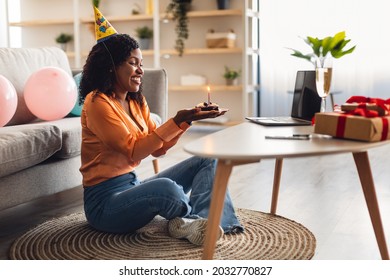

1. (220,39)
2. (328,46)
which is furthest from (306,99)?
Result: (220,39)

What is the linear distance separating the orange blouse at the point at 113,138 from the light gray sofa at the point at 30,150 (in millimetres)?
281

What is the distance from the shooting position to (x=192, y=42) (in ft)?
17.4

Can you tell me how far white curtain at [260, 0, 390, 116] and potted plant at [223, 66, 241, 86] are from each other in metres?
0.27

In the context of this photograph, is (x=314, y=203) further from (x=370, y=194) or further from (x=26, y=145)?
(x=26, y=145)

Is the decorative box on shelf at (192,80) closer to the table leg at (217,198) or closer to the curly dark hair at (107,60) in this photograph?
the curly dark hair at (107,60)

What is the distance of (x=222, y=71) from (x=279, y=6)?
31.8 inches

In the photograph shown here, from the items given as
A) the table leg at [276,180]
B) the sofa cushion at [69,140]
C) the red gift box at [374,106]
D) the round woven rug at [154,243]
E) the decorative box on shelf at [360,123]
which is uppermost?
the red gift box at [374,106]

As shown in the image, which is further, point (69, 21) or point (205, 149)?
point (69, 21)

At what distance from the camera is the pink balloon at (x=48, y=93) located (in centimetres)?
254

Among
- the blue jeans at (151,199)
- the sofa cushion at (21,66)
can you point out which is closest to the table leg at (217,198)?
the blue jeans at (151,199)

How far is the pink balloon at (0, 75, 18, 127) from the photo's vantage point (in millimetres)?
2285
